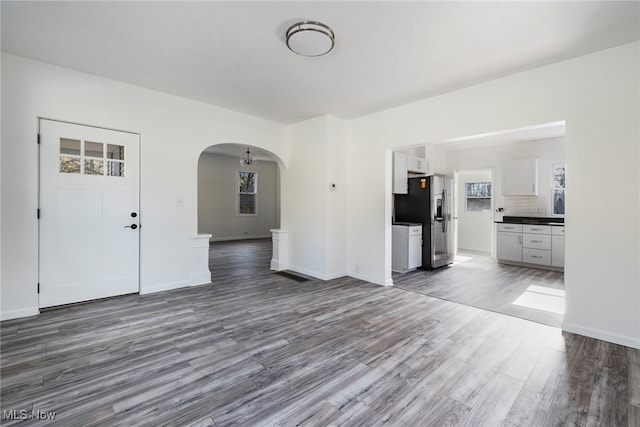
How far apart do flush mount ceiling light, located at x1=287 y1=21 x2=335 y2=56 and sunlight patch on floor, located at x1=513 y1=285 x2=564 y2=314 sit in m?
3.83

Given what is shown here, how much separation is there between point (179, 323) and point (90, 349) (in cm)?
74

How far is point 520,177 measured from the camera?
654 cm

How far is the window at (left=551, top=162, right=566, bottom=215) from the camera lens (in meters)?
6.32

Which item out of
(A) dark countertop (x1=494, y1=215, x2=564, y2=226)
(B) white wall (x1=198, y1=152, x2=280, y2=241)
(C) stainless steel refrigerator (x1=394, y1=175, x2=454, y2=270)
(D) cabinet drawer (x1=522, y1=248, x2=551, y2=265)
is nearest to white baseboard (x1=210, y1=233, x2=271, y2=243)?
(B) white wall (x1=198, y1=152, x2=280, y2=241)

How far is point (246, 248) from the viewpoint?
833cm

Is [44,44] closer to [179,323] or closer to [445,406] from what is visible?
[179,323]

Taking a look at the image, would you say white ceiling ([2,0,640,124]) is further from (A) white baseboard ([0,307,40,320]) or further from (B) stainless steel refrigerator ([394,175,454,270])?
(A) white baseboard ([0,307,40,320])

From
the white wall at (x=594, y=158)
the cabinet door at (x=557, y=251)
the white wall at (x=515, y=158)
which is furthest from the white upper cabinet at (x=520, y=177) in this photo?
the white wall at (x=594, y=158)

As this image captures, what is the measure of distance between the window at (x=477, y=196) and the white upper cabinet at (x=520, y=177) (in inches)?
50.5

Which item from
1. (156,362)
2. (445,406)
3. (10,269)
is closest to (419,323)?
(445,406)

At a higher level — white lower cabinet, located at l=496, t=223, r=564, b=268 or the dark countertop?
the dark countertop

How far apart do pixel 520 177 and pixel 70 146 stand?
825 centimetres

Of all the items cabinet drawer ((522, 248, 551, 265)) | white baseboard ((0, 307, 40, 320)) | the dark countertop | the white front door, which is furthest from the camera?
the dark countertop

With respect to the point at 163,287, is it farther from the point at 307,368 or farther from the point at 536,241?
the point at 536,241
